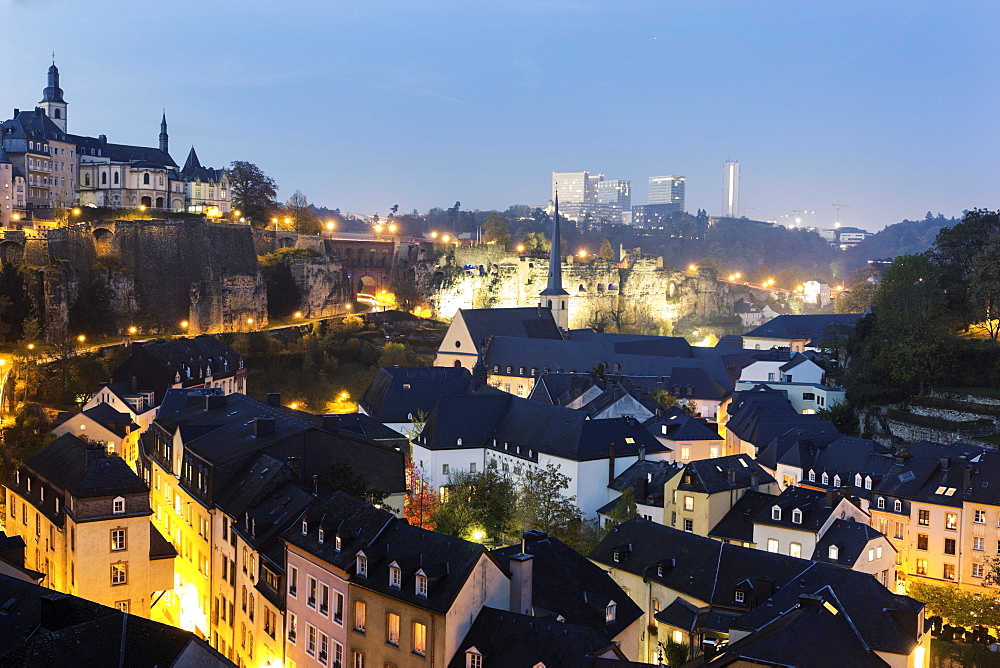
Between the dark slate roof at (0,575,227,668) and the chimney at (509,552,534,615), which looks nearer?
the dark slate roof at (0,575,227,668)

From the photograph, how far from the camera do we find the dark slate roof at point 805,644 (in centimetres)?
1777

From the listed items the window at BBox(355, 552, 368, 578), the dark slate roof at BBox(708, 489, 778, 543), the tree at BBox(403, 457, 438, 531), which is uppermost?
the window at BBox(355, 552, 368, 578)

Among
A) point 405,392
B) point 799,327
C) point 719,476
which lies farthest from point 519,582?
point 799,327

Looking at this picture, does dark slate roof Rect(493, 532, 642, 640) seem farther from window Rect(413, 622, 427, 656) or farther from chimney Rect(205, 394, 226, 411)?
chimney Rect(205, 394, 226, 411)

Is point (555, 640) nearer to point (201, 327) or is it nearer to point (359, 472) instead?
point (359, 472)

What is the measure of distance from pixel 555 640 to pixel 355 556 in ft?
15.8

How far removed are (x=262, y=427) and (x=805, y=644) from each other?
1537 cm

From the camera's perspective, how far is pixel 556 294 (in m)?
74.6

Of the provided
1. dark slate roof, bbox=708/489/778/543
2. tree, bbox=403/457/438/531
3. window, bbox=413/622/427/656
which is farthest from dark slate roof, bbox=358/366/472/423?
window, bbox=413/622/427/656

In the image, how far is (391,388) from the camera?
153 ft

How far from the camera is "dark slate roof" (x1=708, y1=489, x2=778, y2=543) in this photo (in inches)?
1221

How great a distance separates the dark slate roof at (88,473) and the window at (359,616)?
7214 millimetres

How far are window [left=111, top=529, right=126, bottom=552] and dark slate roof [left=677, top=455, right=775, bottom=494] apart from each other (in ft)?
55.4

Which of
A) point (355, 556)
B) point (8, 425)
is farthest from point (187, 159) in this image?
point (355, 556)
